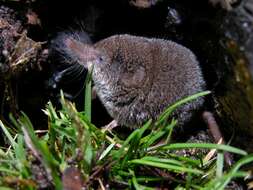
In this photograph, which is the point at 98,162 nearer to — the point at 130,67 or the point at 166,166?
the point at 166,166

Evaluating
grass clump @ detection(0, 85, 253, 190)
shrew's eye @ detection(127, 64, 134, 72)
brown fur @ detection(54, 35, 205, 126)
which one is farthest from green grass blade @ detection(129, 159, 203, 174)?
shrew's eye @ detection(127, 64, 134, 72)

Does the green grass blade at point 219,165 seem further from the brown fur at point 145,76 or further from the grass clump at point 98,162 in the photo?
the brown fur at point 145,76

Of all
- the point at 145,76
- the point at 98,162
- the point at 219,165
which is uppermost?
the point at 145,76

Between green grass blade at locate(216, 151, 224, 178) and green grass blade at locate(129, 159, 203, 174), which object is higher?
green grass blade at locate(129, 159, 203, 174)

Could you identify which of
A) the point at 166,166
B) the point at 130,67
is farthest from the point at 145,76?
the point at 166,166

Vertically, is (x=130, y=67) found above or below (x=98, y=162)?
above

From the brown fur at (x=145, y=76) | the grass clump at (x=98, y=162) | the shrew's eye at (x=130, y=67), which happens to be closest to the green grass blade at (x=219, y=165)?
the grass clump at (x=98, y=162)

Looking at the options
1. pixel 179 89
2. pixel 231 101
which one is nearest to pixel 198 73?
pixel 179 89

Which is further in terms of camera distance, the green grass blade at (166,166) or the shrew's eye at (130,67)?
the shrew's eye at (130,67)

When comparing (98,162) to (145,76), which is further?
(145,76)

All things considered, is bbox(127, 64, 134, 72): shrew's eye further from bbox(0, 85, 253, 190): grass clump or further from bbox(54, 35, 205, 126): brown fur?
bbox(0, 85, 253, 190): grass clump
